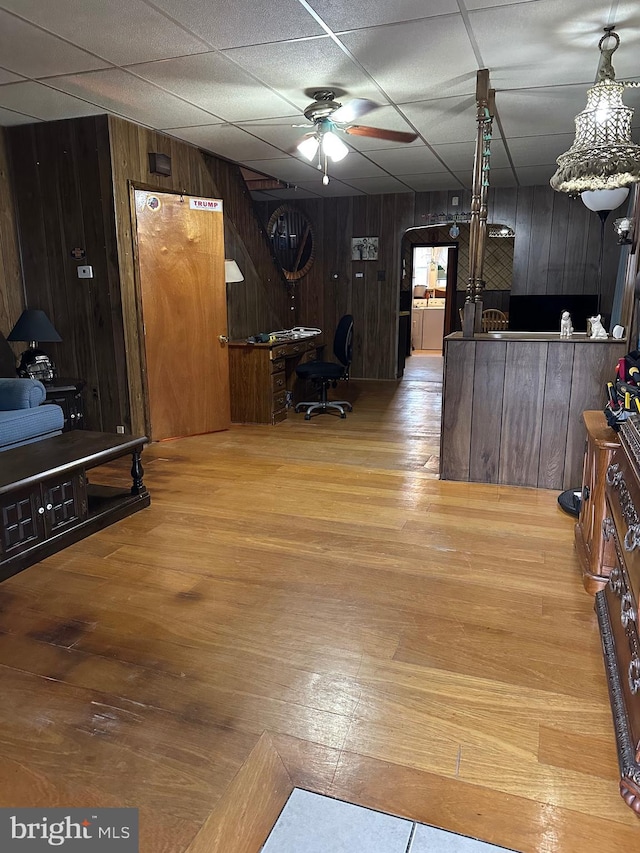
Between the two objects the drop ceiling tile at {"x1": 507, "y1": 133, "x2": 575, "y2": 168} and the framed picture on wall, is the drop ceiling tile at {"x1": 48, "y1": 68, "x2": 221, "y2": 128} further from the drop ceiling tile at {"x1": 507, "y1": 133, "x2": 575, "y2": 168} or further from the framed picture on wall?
the framed picture on wall

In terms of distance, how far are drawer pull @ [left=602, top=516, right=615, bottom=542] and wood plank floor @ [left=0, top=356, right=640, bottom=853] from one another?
289mm

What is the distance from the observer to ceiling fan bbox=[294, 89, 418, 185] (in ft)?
12.6

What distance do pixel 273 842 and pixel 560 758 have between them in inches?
31.8

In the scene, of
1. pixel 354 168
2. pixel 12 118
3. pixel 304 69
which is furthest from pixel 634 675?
pixel 354 168

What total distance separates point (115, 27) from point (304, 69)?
1.08 metres

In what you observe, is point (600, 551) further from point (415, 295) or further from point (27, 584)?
point (415, 295)

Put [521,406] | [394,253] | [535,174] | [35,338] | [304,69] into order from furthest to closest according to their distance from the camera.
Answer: [394,253], [535,174], [35,338], [521,406], [304,69]

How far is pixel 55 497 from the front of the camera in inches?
116

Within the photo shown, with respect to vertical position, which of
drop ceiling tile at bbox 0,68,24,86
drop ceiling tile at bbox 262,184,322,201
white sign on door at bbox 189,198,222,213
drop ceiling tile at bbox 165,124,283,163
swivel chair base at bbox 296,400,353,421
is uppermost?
drop ceiling tile at bbox 262,184,322,201

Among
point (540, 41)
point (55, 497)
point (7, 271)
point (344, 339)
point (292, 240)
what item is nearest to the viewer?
point (55, 497)

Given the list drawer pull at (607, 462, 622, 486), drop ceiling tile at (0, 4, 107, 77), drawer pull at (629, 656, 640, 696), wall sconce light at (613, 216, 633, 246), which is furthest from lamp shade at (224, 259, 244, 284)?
drawer pull at (629, 656, 640, 696)

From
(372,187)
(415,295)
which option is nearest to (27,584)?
(372,187)

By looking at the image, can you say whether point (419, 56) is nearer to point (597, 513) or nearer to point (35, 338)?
point (597, 513)

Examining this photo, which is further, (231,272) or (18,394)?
(231,272)
